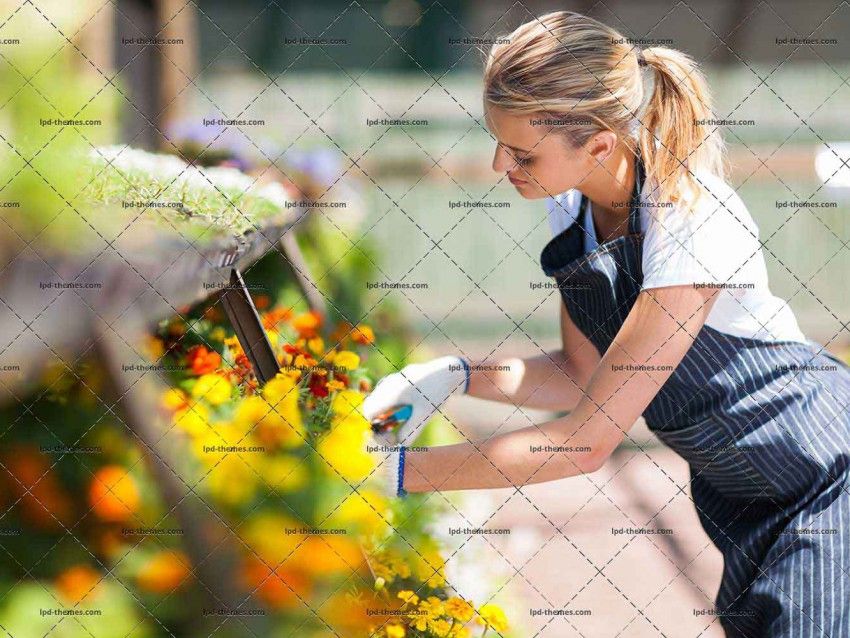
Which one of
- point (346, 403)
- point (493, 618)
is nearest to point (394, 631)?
point (493, 618)

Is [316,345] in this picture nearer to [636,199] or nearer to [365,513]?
[365,513]

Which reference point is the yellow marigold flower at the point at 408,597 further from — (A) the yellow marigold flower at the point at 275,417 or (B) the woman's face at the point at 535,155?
(B) the woman's face at the point at 535,155

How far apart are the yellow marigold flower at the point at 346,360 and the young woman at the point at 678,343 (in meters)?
0.33

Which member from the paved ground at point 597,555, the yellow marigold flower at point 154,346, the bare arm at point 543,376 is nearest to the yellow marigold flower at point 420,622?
the paved ground at point 597,555

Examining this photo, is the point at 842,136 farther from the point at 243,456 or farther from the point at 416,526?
the point at 243,456

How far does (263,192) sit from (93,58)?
1.22ft

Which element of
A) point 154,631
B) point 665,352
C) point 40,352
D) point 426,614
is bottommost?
point 426,614

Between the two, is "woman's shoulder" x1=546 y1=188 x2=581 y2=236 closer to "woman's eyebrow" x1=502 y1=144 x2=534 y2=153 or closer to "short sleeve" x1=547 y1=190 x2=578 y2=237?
"short sleeve" x1=547 y1=190 x2=578 y2=237

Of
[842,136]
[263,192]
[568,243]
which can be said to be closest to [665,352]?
[568,243]

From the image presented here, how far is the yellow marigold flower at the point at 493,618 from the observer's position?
1.54m

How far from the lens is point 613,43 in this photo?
139 cm

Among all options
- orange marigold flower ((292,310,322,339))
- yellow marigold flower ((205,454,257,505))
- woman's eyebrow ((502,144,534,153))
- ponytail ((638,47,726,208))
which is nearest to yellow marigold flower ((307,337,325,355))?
orange marigold flower ((292,310,322,339))

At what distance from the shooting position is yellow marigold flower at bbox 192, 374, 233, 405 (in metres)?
1.55

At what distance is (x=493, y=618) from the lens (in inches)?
61.1
